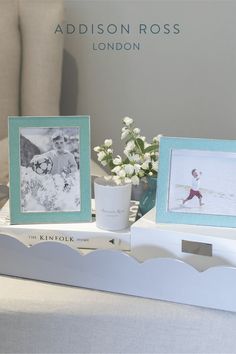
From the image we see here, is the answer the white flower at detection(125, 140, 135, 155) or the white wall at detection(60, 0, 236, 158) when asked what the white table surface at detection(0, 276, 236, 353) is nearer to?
the white flower at detection(125, 140, 135, 155)

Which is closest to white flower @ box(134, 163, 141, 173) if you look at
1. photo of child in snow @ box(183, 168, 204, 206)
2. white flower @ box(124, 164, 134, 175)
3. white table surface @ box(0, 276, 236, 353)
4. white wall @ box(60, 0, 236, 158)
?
white flower @ box(124, 164, 134, 175)

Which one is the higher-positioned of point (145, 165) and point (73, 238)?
point (145, 165)

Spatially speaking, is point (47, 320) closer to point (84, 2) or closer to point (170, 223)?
point (170, 223)

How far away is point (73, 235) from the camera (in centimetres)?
92

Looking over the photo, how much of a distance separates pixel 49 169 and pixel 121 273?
0.80 feet

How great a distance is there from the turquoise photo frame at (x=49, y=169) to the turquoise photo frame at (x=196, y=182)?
156 millimetres

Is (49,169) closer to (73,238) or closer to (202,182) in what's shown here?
(73,238)

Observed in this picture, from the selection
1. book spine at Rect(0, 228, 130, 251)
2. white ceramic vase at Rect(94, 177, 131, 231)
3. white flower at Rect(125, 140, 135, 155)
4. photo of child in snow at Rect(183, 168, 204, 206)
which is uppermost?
white flower at Rect(125, 140, 135, 155)

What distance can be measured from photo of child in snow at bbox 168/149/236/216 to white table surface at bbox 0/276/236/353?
6.7 inches

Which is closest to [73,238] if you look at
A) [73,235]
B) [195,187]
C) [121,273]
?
[73,235]

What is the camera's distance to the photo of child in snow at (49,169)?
940 millimetres

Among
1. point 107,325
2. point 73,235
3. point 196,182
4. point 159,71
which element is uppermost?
point 159,71

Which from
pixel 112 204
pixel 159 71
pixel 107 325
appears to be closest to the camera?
pixel 107 325

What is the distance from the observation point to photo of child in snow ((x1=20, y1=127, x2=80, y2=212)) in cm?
94
